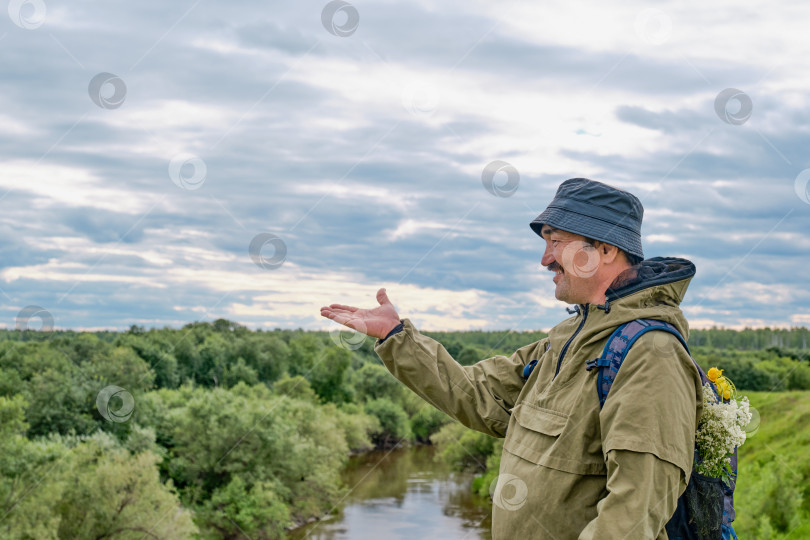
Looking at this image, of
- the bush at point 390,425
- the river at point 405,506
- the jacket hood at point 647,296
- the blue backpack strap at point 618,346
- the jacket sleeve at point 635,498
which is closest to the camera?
the jacket sleeve at point 635,498

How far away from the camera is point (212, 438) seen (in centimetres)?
3900

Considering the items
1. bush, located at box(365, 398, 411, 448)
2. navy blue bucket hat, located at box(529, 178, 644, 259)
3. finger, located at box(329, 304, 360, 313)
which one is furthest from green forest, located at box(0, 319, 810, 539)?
navy blue bucket hat, located at box(529, 178, 644, 259)

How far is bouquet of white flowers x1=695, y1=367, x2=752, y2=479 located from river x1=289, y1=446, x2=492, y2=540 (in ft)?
101

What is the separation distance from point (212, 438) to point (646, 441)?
38714 millimetres

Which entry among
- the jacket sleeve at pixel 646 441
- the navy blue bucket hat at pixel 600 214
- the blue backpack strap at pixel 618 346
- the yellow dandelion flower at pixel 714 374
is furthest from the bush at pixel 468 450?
the jacket sleeve at pixel 646 441

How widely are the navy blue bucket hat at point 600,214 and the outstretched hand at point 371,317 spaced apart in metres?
0.90

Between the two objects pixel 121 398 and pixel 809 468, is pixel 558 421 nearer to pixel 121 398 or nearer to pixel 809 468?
pixel 809 468

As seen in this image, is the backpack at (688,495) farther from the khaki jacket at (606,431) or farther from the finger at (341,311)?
the finger at (341,311)

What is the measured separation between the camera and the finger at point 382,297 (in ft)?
11.8

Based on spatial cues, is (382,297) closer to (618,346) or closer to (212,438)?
(618,346)

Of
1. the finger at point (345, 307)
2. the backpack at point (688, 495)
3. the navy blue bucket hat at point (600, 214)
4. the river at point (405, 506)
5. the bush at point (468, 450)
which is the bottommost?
the river at point (405, 506)

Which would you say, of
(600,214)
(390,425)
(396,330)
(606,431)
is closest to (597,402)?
(606,431)

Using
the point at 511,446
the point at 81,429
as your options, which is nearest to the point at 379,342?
the point at 511,446

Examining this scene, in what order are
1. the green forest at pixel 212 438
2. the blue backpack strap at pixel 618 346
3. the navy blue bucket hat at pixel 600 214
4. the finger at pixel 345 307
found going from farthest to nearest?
the green forest at pixel 212 438, the finger at pixel 345 307, the navy blue bucket hat at pixel 600 214, the blue backpack strap at pixel 618 346
